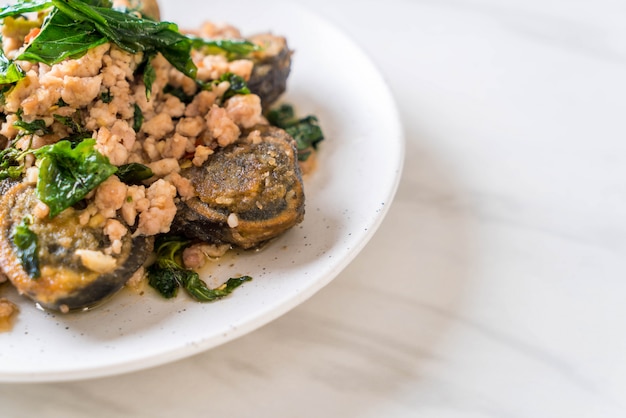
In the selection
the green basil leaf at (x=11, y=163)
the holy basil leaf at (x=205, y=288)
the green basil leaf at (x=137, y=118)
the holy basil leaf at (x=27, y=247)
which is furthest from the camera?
the green basil leaf at (x=137, y=118)

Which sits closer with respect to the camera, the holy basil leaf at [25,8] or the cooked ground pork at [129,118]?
the cooked ground pork at [129,118]

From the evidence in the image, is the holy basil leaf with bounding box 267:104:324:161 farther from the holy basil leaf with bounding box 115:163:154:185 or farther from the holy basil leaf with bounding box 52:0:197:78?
the holy basil leaf with bounding box 115:163:154:185

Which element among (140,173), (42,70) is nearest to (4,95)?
(42,70)

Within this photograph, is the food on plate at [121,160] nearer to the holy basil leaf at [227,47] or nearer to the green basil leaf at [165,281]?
the green basil leaf at [165,281]

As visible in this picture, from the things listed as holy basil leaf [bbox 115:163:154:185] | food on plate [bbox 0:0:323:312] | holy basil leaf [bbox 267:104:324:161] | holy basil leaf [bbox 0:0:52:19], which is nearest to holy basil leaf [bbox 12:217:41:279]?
food on plate [bbox 0:0:323:312]

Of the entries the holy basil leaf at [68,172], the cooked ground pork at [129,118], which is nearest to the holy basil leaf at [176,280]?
the cooked ground pork at [129,118]

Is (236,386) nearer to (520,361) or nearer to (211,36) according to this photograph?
(520,361)
